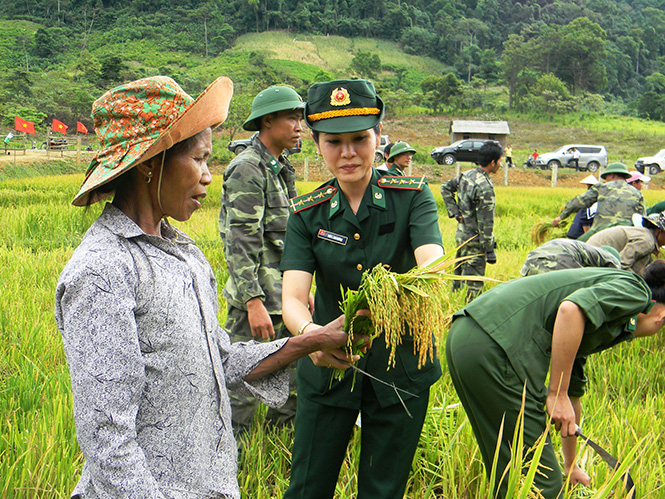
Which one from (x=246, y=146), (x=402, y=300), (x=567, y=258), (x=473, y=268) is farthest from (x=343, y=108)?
(x=473, y=268)

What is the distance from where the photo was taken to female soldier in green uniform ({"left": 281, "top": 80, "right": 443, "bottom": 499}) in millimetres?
2070

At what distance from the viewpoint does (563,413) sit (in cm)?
249

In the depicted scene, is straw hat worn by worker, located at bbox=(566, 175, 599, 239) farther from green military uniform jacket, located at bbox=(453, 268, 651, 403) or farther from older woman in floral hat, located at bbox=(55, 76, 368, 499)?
older woman in floral hat, located at bbox=(55, 76, 368, 499)

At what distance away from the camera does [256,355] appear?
5.59 ft

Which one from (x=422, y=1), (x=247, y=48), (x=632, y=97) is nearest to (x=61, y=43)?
(x=247, y=48)

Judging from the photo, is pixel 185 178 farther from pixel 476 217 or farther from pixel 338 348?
pixel 476 217

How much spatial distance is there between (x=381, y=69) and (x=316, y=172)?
51.8m

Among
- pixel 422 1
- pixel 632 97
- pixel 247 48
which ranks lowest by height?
pixel 632 97

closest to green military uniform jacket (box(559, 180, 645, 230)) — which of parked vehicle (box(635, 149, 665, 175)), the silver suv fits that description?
parked vehicle (box(635, 149, 665, 175))

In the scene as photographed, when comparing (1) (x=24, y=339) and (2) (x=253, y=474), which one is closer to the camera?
(2) (x=253, y=474)

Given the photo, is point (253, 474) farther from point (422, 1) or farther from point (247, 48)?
point (422, 1)

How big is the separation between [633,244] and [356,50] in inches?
3160

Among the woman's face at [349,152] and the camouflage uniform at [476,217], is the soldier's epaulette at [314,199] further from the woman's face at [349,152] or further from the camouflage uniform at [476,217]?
the camouflage uniform at [476,217]

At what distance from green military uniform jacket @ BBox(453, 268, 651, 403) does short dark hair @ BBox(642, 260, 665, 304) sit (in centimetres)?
34
